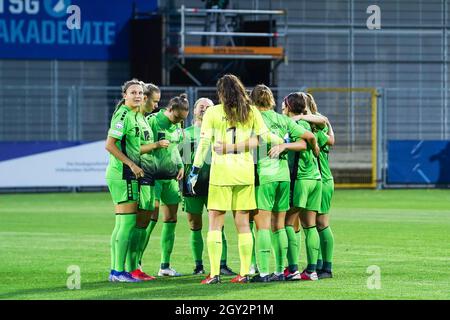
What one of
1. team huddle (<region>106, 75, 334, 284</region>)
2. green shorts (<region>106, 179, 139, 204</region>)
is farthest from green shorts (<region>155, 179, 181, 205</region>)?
green shorts (<region>106, 179, 139, 204</region>)

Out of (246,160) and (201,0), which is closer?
(246,160)

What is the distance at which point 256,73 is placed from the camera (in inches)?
1385

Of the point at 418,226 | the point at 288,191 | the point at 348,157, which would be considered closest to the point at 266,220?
the point at 288,191

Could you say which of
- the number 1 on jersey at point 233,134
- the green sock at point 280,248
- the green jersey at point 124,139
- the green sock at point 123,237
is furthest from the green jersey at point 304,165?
the green sock at point 123,237

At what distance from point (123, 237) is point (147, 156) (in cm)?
135

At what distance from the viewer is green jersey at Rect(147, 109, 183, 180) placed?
14.3 m

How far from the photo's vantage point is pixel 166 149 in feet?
47.8

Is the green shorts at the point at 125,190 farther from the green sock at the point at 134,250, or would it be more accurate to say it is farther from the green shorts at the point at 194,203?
the green shorts at the point at 194,203

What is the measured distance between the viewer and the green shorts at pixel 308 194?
13438mm

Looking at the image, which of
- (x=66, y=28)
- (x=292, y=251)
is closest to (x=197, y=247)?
(x=292, y=251)

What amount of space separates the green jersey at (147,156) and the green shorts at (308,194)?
166cm
